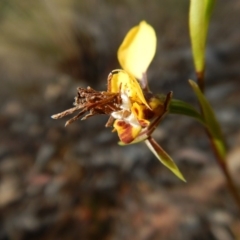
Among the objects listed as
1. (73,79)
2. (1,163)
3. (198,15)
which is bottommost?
(198,15)

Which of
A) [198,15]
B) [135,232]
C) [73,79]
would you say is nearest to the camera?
[198,15]

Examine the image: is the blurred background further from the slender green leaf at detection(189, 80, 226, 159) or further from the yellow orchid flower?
the yellow orchid flower

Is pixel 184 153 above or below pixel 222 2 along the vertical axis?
below

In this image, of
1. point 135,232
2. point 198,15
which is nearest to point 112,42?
point 135,232

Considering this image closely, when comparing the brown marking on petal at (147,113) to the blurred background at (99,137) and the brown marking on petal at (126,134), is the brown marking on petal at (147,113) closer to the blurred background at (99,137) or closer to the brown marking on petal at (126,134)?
the brown marking on petal at (126,134)

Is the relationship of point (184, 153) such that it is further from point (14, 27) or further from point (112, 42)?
point (14, 27)

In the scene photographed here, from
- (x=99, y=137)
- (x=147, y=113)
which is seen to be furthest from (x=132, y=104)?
(x=99, y=137)

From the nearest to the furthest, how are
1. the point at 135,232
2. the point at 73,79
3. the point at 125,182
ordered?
the point at 135,232 → the point at 125,182 → the point at 73,79
